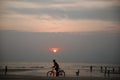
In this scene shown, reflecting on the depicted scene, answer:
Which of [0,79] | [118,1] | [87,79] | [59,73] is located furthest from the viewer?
[59,73]

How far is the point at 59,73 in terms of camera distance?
11375 millimetres

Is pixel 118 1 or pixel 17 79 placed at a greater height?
pixel 118 1

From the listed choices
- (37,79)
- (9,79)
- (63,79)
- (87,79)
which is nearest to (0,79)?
(9,79)

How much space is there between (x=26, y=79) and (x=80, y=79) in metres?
1.41

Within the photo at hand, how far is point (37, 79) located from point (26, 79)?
281 millimetres

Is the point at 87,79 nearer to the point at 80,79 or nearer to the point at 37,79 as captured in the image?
the point at 80,79

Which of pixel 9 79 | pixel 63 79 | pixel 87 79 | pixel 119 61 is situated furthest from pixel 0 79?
pixel 119 61

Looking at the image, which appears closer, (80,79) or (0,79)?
(0,79)

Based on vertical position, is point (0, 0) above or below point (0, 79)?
above

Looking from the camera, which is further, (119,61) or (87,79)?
(87,79)

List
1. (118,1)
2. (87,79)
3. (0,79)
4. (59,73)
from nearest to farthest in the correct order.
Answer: (118,1), (0,79), (87,79), (59,73)

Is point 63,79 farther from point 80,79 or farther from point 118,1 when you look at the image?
point 118,1

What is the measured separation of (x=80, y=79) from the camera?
8.94 metres

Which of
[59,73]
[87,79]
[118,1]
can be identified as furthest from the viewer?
[59,73]
